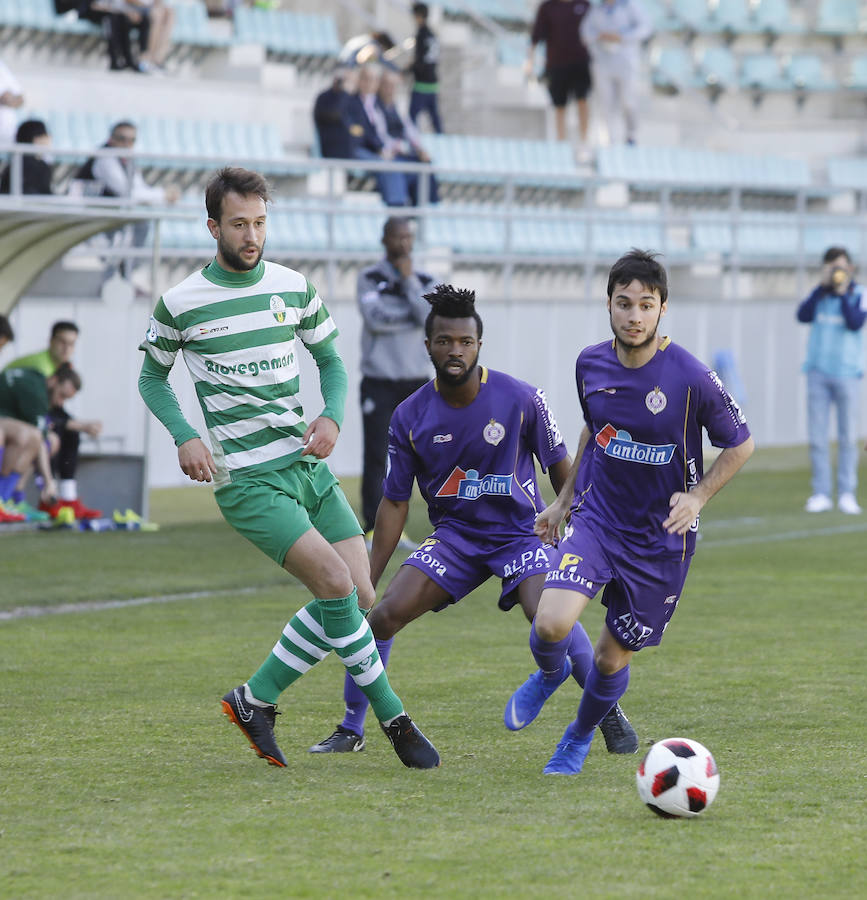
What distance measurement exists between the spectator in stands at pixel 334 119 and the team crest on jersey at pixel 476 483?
12934 mm

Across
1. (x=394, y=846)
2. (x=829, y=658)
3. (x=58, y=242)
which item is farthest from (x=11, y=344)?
(x=394, y=846)

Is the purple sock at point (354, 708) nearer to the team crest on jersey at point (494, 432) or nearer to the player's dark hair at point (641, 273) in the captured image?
the team crest on jersey at point (494, 432)

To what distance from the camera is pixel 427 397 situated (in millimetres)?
6219

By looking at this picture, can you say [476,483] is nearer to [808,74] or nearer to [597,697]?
[597,697]

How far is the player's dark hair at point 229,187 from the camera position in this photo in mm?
5535

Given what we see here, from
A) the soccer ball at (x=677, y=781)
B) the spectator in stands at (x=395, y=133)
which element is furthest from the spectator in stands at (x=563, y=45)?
the soccer ball at (x=677, y=781)

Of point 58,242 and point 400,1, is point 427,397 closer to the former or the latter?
point 58,242

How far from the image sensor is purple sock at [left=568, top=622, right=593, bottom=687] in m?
6.24

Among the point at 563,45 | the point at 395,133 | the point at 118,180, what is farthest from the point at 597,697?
the point at 563,45

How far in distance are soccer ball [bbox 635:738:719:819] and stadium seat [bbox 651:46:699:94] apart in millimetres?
26409

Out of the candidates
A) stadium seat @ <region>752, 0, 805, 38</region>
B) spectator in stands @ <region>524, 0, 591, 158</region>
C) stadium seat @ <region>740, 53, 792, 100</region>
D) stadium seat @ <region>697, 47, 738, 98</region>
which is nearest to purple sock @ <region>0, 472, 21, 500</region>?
spectator in stands @ <region>524, 0, 591, 158</region>

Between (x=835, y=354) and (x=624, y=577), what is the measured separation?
29.7 ft

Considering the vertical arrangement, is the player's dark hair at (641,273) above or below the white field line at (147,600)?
above

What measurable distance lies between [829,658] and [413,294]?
14.8ft
